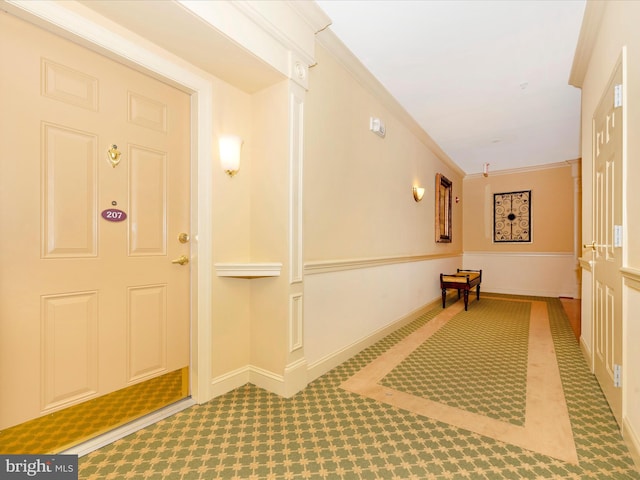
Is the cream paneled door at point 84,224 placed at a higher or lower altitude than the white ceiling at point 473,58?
lower

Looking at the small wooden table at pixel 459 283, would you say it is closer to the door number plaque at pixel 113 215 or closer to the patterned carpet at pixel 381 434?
the patterned carpet at pixel 381 434

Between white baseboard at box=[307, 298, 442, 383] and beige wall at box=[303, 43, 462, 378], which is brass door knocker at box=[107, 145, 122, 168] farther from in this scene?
white baseboard at box=[307, 298, 442, 383]

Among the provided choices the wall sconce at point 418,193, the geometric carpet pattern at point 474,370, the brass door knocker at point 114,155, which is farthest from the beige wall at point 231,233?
the wall sconce at point 418,193

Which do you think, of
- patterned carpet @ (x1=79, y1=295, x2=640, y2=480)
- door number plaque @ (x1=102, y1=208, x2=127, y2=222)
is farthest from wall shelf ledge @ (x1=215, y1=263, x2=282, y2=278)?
patterned carpet @ (x1=79, y1=295, x2=640, y2=480)

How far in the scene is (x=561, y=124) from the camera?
4809 millimetres

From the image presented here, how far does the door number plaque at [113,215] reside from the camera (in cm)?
201

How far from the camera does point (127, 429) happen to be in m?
1.95

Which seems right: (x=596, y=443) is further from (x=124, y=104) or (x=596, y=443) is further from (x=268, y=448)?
(x=124, y=104)

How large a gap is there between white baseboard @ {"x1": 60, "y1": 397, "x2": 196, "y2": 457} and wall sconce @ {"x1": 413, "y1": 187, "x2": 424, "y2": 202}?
4068 millimetres

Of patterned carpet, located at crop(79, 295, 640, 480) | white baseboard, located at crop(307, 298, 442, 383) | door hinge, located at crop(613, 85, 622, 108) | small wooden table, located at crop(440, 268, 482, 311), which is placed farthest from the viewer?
small wooden table, located at crop(440, 268, 482, 311)

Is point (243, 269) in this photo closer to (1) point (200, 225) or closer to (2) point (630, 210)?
(1) point (200, 225)

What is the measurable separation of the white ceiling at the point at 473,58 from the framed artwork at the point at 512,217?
233 cm

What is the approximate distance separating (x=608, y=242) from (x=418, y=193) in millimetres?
2892

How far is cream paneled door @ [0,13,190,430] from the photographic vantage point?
166 cm
